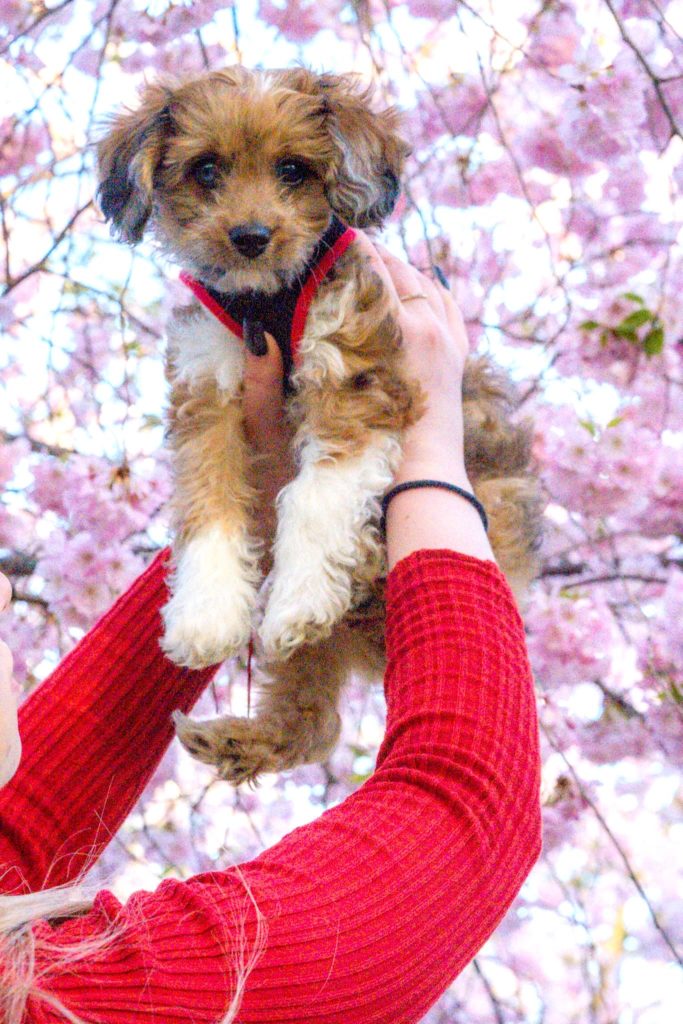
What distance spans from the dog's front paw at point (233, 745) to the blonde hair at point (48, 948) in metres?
0.76

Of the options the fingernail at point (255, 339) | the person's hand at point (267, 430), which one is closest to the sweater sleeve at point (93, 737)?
the person's hand at point (267, 430)

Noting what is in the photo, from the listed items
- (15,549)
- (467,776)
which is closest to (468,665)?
(467,776)

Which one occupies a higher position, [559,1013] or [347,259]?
[347,259]

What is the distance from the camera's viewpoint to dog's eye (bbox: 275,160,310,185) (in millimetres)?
2223

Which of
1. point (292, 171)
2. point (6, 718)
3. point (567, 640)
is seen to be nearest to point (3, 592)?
point (6, 718)

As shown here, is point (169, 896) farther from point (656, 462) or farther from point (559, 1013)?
point (559, 1013)

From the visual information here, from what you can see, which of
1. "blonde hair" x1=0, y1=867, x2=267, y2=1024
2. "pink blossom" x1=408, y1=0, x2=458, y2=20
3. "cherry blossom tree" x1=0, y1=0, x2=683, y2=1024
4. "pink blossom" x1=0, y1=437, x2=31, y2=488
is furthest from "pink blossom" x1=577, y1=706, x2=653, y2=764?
"blonde hair" x1=0, y1=867, x2=267, y2=1024

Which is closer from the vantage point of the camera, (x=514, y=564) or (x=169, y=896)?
(x=169, y=896)

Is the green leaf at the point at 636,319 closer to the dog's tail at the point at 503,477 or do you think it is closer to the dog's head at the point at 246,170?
the dog's tail at the point at 503,477

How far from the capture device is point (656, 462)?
11.0ft

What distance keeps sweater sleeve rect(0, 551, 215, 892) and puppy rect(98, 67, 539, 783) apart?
0.11m

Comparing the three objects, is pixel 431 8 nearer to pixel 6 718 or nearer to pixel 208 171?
pixel 208 171

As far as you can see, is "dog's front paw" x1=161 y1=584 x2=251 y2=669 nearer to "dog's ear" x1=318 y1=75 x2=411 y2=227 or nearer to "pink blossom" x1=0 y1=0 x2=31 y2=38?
"dog's ear" x1=318 y1=75 x2=411 y2=227

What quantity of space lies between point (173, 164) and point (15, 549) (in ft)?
A: 6.04
